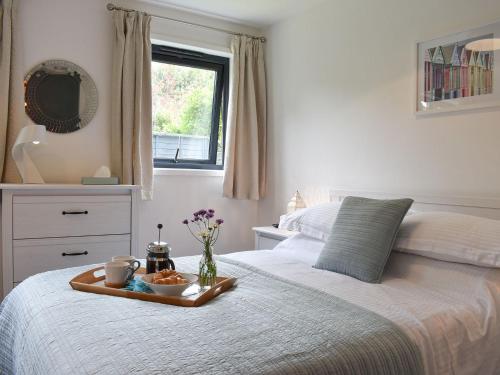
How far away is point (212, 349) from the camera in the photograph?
1142mm

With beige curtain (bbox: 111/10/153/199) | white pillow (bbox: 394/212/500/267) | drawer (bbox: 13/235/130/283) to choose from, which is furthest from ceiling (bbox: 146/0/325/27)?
white pillow (bbox: 394/212/500/267)

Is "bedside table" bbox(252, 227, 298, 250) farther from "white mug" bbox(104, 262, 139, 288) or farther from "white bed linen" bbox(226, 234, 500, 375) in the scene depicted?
"white mug" bbox(104, 262, 139, 288)

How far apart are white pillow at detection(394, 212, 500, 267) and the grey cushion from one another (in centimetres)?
8

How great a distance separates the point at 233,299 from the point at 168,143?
2.39 metres

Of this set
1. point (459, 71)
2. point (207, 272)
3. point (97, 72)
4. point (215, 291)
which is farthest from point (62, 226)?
point (459, 71)

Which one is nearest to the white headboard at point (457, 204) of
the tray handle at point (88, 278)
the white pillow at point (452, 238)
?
the white pillow at point (452, 238)

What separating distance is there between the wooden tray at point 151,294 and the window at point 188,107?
1.94 metres

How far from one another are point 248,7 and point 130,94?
1.19 m

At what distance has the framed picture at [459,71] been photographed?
224 cm

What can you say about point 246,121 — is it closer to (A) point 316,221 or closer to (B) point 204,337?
(A) point 316,221

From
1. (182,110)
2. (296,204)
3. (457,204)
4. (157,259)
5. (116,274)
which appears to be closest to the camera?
(116,274)

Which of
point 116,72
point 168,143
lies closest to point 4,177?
point 116,72

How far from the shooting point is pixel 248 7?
348 cm

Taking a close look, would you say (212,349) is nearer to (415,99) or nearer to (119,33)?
(415,99)
